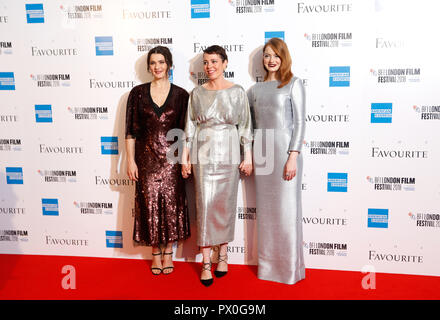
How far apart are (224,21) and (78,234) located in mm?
2355

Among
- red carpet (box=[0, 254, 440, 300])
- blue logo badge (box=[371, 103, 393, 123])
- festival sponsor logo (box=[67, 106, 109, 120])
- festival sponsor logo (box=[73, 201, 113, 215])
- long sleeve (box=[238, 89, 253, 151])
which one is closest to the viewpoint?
red carpet (box=[0, 254, 440, 300])

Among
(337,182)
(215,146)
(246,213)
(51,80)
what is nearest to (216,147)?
(215,146)

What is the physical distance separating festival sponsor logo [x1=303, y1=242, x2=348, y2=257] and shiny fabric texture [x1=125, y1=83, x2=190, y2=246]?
1115 millimetres

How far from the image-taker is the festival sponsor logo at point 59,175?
343 centimetres

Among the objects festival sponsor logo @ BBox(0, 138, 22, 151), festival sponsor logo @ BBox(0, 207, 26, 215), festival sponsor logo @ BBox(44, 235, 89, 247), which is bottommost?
festival sponsor logo @ BBox(44, 235, 89, 247)

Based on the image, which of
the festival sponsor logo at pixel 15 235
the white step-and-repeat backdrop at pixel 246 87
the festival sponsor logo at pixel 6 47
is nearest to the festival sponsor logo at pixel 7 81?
the white step-and-repeat backdrop at pixel 246 87

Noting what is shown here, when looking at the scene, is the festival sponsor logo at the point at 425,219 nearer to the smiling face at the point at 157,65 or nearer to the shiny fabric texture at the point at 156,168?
the shiny fabric texture at the point at 156,168

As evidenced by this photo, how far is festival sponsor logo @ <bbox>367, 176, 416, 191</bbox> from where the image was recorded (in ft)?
9.87

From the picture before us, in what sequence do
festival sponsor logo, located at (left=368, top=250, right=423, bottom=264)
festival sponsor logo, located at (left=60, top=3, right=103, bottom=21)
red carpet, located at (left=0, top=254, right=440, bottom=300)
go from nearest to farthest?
red carpet, located at (left=0, top=254, right=440, bottom=300)
festival sponsor logo, located at (left=368, top=250, right=423, bottom=264)
festival sponsor logo, located at (left=60, top=3, right=103, bottom=21)

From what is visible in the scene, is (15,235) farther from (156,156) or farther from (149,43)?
(149,43)

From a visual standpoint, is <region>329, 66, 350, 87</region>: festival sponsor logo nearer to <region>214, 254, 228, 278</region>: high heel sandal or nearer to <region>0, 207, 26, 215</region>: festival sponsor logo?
<region>214, 254, 228, 278</region>: high heel sandal

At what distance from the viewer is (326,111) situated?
119 inches

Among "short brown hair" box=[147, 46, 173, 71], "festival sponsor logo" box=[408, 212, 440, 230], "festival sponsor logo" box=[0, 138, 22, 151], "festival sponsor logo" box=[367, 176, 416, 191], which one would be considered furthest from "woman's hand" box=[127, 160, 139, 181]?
"festival sponsor logo" box=[408, 212, 440, 230]

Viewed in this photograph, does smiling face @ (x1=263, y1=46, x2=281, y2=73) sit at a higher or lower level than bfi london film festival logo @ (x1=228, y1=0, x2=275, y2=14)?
lower
